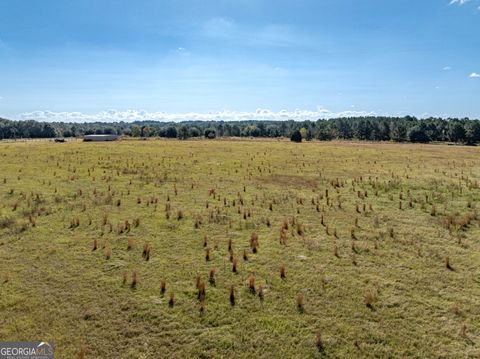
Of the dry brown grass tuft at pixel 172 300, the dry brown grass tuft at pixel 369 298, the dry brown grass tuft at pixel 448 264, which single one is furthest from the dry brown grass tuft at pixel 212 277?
the dry brown grass tuft at pixel 448 264

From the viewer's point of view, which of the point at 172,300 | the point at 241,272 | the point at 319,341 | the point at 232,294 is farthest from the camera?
the point at 241,272

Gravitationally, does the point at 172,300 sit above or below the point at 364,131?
below

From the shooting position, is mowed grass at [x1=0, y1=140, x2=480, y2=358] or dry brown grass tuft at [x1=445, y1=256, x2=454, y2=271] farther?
dry brown grass tuft at [x1=445, y1=256, x2=454, y2=271]

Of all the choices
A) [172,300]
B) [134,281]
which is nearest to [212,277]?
[172,300]

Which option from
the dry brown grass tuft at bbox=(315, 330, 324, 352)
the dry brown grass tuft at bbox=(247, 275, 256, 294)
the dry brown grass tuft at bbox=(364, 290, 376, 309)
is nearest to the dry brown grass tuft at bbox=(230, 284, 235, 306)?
the dry brown grass tuft at bbox=(247, 275, 256, 294)

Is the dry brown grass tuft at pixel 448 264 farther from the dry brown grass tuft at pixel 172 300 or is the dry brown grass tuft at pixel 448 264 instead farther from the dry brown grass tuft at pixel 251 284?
the dry brown grass tuft at pixel 172 300

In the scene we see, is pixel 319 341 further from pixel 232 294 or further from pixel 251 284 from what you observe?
pixel 251 284

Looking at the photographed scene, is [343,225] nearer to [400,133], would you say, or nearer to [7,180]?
[7,180]

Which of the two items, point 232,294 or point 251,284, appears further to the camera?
point 251,284

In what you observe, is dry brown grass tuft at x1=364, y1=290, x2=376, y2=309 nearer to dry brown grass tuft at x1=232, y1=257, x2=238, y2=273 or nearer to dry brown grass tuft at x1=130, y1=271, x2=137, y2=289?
dry brown grass tuft at x1=232, y1=257, x2=238, y2=273
